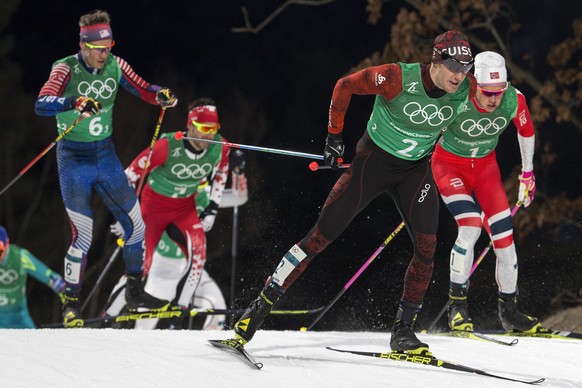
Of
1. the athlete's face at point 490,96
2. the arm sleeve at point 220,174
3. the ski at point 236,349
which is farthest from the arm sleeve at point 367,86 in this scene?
the arm sleeve at point 220,174

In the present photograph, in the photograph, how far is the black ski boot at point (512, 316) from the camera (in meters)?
6.38

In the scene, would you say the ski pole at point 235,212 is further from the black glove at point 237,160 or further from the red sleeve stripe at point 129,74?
the red sleeve stripe at point 129,74

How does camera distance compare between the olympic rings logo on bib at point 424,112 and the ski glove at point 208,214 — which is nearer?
the olympic rings logo on bib at point 424,112

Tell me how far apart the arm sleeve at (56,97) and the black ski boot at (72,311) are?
1.22 m

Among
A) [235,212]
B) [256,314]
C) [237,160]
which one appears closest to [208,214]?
[235,212]

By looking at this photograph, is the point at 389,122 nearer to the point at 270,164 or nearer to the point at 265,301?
the point at 265,301

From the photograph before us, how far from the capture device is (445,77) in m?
4.86

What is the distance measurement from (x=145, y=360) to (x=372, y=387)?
1034mm

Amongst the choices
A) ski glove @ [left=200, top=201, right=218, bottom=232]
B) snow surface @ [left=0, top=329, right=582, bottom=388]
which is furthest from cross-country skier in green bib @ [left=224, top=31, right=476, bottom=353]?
ski glove @ [left=200, top=201, right=218, bottom=232]

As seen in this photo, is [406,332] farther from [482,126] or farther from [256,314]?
[482,126]

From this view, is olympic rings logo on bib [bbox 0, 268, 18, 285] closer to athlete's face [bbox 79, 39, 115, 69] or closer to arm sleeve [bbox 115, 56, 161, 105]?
arm sleeve [bbox 115, 56, 161, 105]

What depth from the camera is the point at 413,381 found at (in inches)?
183

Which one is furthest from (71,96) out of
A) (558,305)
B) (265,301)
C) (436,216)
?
(558,305)

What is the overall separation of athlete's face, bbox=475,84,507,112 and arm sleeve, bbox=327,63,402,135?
1.47 meters
